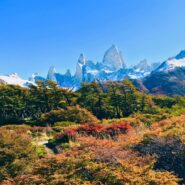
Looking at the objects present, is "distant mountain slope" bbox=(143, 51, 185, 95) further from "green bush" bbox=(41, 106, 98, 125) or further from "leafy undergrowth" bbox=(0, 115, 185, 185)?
"leafy undergrowth" bbox=(0, 115, 185, 185)

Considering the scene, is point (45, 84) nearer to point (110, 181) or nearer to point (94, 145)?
Answer: point (94, 145)

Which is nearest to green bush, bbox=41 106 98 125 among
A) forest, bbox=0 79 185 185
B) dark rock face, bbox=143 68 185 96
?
forest, bbox=0 79 185 185

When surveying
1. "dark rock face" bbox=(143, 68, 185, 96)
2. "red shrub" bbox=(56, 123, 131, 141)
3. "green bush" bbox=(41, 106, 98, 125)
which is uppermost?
"dark rock face" bbox=(143, 68, 185, 96)

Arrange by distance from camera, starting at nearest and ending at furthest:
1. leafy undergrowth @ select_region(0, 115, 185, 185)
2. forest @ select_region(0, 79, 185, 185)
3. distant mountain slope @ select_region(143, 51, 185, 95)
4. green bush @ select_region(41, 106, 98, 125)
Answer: leafy undergrowth @ select_region(0, 115, 185, 185)
forest @ select_region(0, 79, 185, 185)
green bush @ select_region(41, 106, 98, 125)
distant mountain slope @ select_region(143, 51, 185, 95)

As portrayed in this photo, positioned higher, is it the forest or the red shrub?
the red shrub

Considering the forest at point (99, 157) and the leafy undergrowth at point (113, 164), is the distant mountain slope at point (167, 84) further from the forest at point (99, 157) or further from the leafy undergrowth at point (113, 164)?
the leafy undergrowth at point (113, 164)

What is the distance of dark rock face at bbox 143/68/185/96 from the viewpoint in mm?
159000

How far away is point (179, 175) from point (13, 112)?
119 feet

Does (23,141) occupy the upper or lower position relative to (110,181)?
upper

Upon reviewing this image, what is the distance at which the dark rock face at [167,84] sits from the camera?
15900cm

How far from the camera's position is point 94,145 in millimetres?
12773

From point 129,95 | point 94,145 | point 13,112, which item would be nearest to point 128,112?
point 129,95

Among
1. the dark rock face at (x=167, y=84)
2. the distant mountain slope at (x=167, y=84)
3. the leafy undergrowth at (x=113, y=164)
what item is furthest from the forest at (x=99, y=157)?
the distant mountain slope at (x=167, y=84)

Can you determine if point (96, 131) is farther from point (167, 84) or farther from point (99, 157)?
point (167, 84)
